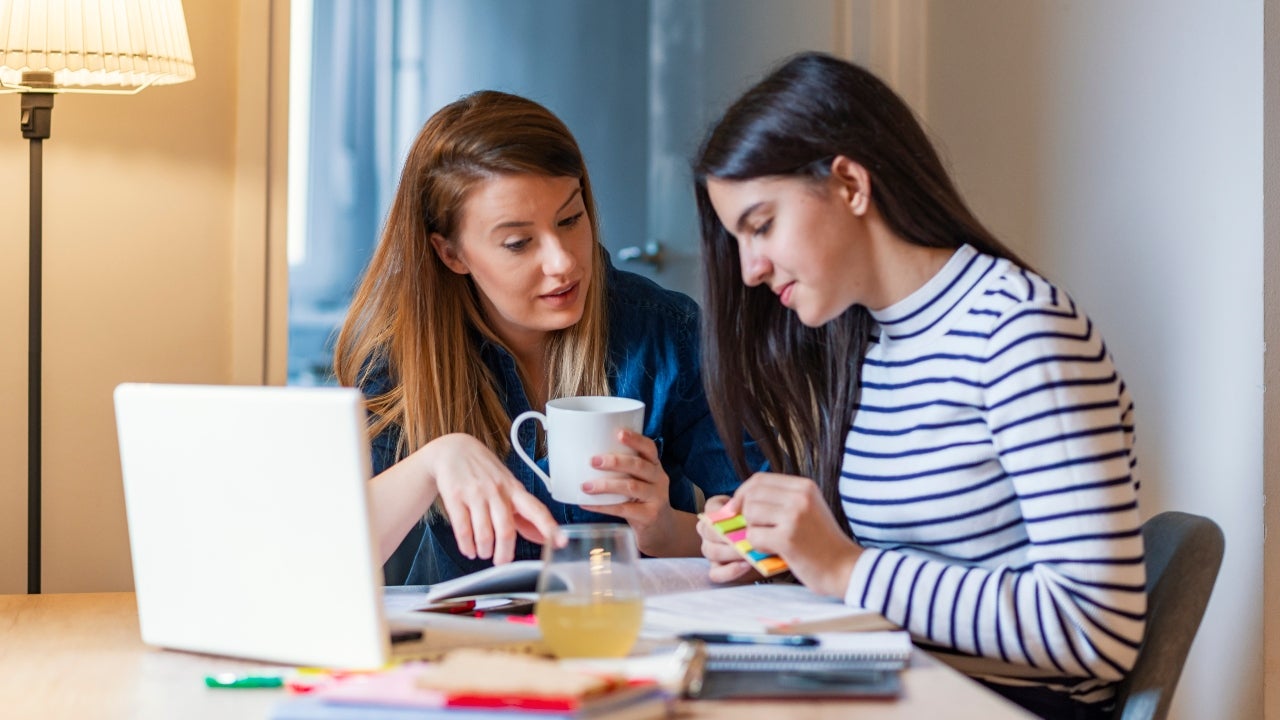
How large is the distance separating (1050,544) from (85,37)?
51.9 inches

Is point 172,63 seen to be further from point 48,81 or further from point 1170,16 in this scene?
point 1170,16

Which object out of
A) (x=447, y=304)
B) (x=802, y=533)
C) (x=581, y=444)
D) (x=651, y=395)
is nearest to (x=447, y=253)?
(x=447, y=304)

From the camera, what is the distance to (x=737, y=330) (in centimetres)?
142

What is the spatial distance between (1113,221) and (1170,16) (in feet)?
0.89

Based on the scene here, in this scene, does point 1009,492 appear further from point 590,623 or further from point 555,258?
point 555,258

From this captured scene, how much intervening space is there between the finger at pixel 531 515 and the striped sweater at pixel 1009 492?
271 millimetres

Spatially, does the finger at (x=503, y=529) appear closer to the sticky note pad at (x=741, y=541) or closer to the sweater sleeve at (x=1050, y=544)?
the sticky note pad at (x=741, y=541)

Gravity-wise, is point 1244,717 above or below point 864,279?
below

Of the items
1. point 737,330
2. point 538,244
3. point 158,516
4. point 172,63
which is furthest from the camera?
point 172,63

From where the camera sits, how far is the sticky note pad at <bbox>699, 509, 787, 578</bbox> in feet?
3.69

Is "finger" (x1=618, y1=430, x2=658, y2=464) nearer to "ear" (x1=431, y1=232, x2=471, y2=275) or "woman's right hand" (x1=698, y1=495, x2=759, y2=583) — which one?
"woman's right hand" (x1=698, y1=495, x2=759, y2=583)

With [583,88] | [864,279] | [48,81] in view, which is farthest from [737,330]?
[583,88]

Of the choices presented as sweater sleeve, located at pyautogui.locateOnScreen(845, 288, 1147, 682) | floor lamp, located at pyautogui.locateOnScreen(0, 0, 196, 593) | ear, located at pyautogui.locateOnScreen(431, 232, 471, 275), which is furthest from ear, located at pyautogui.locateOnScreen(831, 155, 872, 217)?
floor lamp, located at pyautogui.locateOnScreen(0, 0, 196, 593)

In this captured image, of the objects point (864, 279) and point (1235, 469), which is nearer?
point (864, 279)
